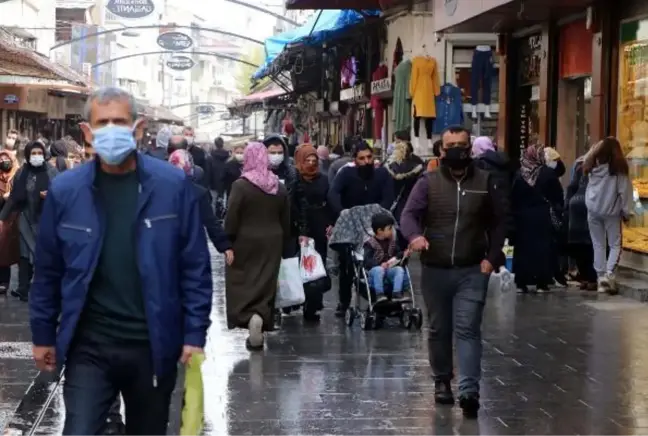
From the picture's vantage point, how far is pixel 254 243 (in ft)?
37.0

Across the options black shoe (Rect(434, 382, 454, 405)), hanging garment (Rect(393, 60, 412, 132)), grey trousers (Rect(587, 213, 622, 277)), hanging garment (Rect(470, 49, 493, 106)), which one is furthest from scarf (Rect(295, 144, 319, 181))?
hanging garment (Rect(470, 49, 493, 106))

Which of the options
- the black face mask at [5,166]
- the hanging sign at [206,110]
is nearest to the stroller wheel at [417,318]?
the black face mask at [5,166]

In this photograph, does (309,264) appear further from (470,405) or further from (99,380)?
(99,380)

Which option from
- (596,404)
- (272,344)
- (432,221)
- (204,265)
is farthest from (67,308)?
(272,344)

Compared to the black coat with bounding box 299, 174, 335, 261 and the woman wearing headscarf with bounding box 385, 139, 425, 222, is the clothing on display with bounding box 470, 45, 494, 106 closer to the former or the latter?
the woman wearing headscarf with bounding box 385, 139, 425, 222

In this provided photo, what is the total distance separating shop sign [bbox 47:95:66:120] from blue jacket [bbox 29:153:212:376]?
36520 millimetres

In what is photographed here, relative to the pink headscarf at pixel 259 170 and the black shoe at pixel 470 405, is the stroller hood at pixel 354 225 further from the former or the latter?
the black shoe at pixel 470 405

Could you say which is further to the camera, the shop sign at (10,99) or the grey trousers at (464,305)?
the shop sign at (10,99)

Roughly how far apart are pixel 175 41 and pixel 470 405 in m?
43.2

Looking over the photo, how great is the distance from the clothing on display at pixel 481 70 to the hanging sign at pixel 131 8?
16.3 metres

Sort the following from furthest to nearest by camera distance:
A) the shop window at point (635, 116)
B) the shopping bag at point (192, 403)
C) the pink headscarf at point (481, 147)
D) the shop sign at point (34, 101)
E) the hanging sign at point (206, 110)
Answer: the hanging sign at point (206, 110) < the shop sign at point (34, 101) < the shop window at point (635, 116) < the pink headscarf at point (481, 147) < the shopping bag at point (192, 403)

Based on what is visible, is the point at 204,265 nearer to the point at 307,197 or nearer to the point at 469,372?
the point at 469,372

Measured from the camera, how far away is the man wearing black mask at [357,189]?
43.5 ft

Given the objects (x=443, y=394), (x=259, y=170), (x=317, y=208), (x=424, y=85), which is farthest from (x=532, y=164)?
(x=424, y=85)
